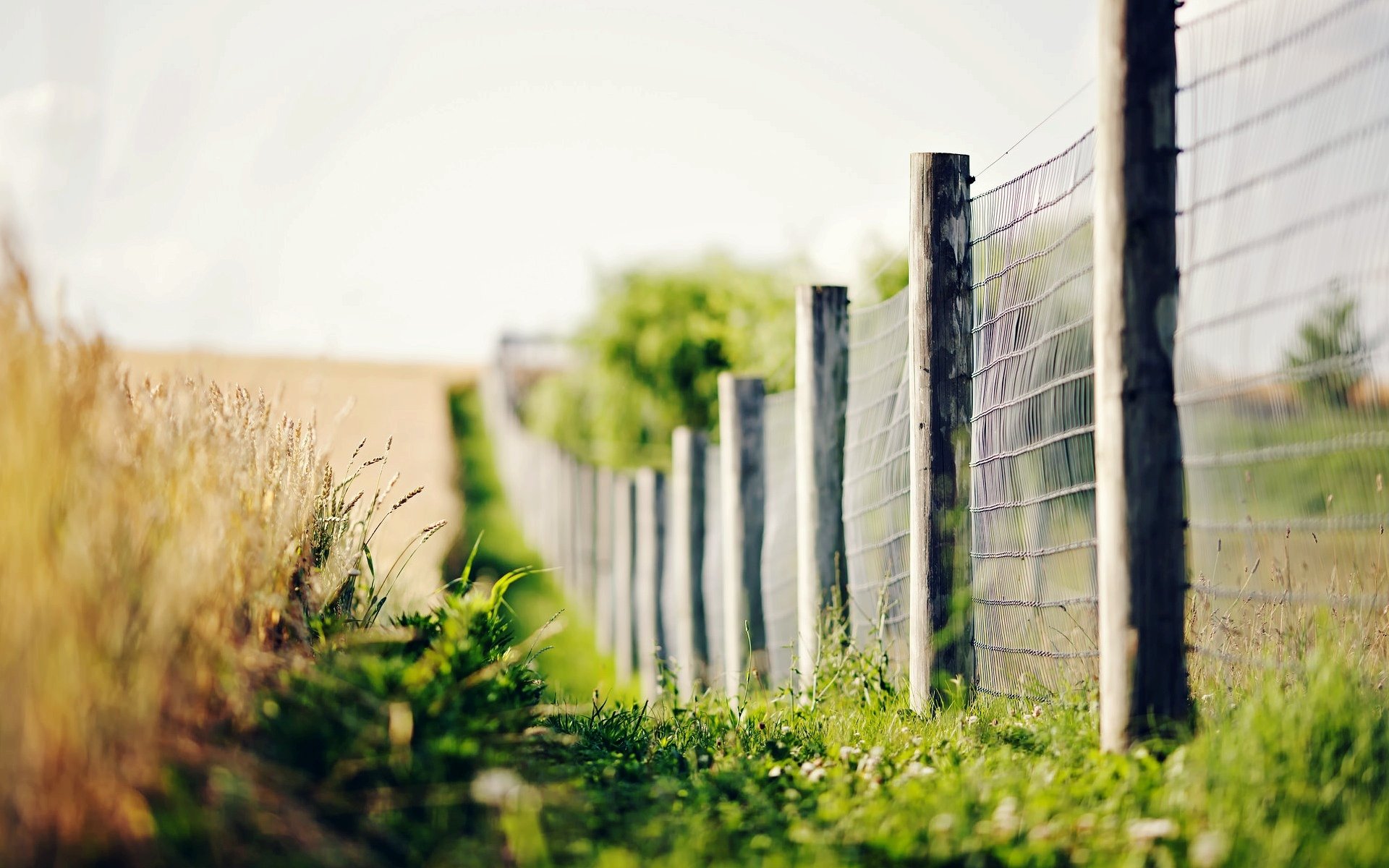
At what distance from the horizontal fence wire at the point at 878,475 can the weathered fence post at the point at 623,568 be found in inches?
192

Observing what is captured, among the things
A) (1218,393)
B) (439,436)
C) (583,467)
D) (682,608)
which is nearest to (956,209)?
(1218,393)

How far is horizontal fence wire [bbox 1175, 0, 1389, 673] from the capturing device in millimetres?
2379

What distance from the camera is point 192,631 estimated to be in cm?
242

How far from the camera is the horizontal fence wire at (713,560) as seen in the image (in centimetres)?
702

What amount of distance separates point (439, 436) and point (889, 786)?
24851mm

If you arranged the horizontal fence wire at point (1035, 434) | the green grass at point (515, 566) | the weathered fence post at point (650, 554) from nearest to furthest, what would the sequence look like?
the horizontal fence wire at point (1035, 434) < the weathered fence post at point (650, 554) < the green grass at point (515, 566)

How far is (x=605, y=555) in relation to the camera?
36.6 feet

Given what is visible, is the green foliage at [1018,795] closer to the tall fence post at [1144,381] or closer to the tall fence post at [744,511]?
the tall fence post at [1144,381]

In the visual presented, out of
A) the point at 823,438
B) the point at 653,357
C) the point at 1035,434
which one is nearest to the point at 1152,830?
the point at 1035,434

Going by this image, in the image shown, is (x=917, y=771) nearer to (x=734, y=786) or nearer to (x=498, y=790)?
(x=734, y=786)

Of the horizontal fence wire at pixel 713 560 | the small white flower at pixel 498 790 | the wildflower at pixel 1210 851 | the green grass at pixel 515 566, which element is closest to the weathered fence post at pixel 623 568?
the green grass at pixel 515 566

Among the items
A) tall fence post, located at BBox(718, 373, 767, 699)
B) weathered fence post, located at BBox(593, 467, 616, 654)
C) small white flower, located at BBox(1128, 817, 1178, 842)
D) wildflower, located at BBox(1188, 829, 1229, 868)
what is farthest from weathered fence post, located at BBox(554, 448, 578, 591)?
wildflower, located at BBox(1188, 829, 1229, 868)

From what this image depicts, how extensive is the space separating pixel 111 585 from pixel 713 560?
16.8 ft

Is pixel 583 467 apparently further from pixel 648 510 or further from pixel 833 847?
pixel 833 847
